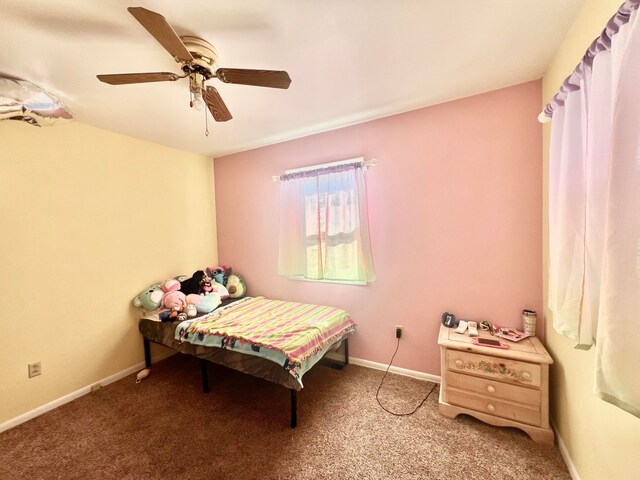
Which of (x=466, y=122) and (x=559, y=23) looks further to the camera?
(x=466, y=122)

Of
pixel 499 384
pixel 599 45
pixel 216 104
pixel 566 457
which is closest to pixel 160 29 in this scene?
pixel 216 104

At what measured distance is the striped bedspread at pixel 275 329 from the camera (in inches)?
71.6

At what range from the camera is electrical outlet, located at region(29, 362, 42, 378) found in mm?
1982

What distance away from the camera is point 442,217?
→ 2170 mm

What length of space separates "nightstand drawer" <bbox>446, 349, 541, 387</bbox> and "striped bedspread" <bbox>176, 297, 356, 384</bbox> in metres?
0.93

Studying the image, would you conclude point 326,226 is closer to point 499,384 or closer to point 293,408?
point 293,408

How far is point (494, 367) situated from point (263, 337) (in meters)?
1.61

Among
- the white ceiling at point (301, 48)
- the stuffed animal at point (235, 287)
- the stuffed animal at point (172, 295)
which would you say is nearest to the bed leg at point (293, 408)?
the stuffed animal at point (172, 295)

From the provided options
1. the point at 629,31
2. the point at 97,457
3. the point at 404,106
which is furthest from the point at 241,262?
the point at 629,31

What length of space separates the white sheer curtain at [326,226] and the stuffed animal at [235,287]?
0.60m

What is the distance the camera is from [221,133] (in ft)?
8.70

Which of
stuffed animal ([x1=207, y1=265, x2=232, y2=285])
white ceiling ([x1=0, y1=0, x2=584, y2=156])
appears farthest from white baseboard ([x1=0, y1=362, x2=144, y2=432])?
white ceiling ([x1=0, y1=0, x2=584, y2=156])

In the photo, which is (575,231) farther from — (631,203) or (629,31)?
(629,31)

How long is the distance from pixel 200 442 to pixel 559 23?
3240 mm
